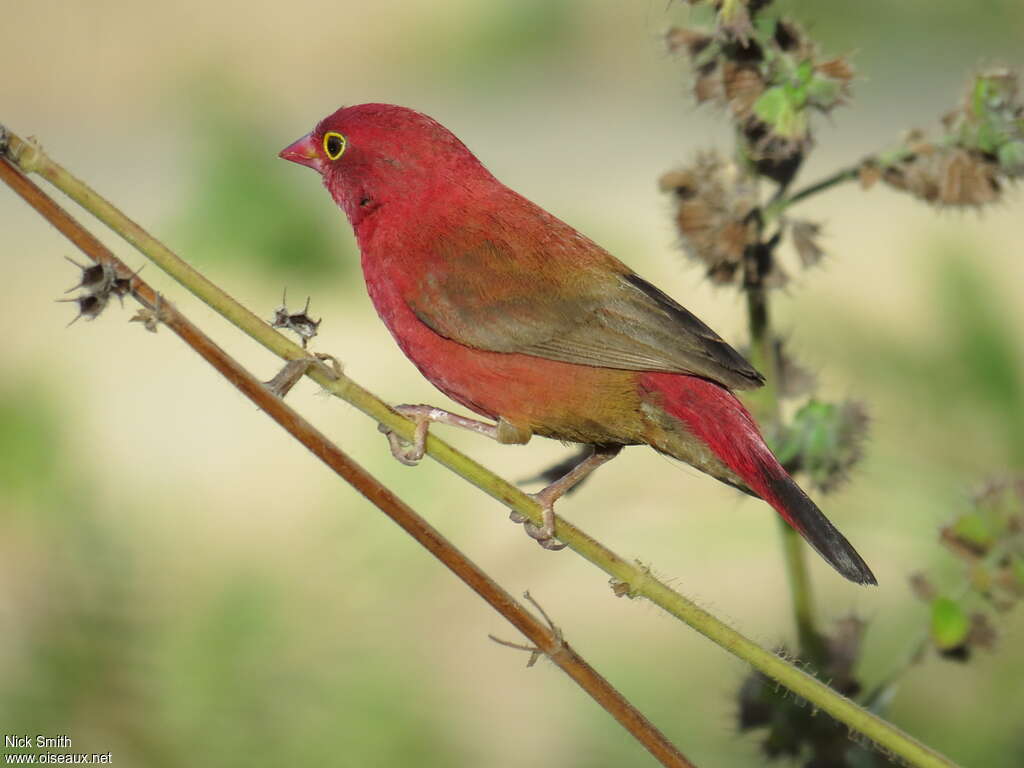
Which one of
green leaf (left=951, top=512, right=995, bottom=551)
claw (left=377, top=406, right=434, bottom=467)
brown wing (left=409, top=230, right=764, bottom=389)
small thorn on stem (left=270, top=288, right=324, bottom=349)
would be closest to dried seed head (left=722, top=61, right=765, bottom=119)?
brown wing (left=409, top=230, right=764, bottom=389)

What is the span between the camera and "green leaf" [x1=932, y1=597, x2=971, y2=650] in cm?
245

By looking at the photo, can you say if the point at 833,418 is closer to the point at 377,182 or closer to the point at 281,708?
the point at 377,182

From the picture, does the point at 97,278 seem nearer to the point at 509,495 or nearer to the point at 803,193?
the point at 509,495

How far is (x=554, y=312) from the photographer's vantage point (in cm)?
253

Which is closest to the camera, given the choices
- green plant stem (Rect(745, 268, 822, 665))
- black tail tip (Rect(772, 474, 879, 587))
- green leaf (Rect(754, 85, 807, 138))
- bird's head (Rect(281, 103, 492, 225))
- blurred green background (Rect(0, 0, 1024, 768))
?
black tail tip (Rect(772, 474, 879, 587))

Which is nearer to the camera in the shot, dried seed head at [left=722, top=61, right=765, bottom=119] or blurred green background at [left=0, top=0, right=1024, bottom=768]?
dried seed head at [left=722, top=61, right=765, bottom=119]

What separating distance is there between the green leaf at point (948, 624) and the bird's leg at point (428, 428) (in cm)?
79

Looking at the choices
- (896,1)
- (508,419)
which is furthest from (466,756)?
(896,1)

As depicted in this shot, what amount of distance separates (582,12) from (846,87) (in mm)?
6518

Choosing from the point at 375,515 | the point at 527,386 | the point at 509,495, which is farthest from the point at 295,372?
the point at 375,515

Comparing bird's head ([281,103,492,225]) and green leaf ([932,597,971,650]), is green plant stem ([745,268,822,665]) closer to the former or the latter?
green leaf ([932,597,971,650])

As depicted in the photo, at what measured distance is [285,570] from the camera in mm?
3871

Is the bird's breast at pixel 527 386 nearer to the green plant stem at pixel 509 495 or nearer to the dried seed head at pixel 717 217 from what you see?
the dried seed head at pixel 717 217

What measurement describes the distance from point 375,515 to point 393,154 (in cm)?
149
